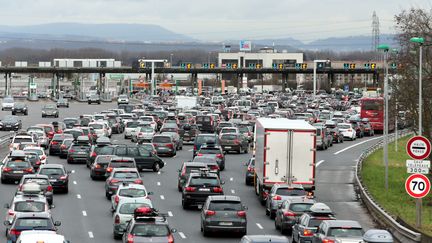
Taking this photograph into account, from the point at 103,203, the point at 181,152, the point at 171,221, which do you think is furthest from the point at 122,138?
the point at 171,221

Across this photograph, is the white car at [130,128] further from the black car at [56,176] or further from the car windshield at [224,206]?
the car windshield at [224,206]

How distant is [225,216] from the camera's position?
3303 centimetres

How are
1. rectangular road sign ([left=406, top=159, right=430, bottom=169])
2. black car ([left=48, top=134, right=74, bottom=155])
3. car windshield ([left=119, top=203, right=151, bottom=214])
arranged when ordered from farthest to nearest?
black car ([left=48, top=134, right=74, bottom=155]) → car windshield ([left=119, top=203, right=151, bottom=214]) → rectangular road sign ([left=406, top=159, right=430, bottom=169])

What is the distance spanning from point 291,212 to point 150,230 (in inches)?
311

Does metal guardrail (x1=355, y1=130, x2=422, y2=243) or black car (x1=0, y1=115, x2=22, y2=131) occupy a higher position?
black car (x1=0, y1=115, x2=22, y2=131)

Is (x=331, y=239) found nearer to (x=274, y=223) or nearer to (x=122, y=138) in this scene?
(x=274, y=223)

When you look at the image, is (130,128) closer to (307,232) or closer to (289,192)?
(289,192)

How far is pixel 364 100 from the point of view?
98.1 m

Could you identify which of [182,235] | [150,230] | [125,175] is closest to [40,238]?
[150,230]

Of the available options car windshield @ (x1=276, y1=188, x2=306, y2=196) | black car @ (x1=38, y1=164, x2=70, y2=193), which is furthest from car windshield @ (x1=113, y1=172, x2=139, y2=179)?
car windshield @ (x1=276, y1=188, x2=306, y2=196)

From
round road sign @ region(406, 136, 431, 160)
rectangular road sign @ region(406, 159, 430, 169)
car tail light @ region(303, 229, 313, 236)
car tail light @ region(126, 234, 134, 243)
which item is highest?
round road sign @ region(406, 136, 431, 160)

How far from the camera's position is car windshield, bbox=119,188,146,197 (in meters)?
36.8

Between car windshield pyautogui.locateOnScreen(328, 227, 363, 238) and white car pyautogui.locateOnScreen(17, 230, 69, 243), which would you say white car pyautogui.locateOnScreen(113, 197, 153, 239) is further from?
white car pyautogui.locateOnScreen(17, 230, 69, 243)

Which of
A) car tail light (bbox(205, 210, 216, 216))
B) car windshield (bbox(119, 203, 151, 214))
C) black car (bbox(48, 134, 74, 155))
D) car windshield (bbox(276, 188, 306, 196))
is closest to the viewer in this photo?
car windshield (bbox(119, 203, 151, 214))
